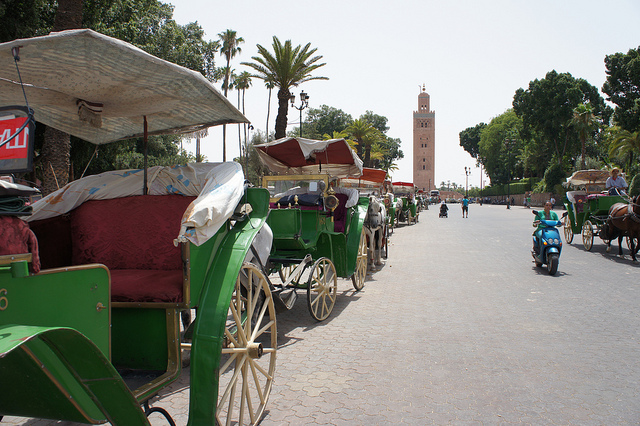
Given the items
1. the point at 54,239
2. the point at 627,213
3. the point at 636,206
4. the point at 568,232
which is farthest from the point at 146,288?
the point at 568,232

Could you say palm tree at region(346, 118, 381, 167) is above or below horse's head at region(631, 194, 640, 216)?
above

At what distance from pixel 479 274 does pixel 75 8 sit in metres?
11.7

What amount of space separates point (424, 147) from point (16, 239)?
126936 mm

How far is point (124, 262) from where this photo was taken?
3.68 m

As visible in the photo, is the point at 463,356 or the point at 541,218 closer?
the point at 463,356

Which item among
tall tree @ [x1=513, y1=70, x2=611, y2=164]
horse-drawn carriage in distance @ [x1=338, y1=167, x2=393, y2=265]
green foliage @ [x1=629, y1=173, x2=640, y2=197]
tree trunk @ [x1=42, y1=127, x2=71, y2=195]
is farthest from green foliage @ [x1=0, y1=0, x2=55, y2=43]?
tall tree @ [x1=513, y1=70, x2=611, y2=164]

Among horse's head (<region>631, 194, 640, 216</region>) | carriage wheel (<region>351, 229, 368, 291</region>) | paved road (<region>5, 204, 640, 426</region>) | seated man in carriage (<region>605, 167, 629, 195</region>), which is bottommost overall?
paved road (<region>5, 204, 640, 426</region>)

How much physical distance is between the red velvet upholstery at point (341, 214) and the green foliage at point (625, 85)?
3029 centimetres

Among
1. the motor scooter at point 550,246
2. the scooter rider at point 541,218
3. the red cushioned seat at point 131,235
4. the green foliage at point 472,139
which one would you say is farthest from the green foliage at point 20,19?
the green foliage at point 472,139

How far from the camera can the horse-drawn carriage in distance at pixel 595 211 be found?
36.8 feet

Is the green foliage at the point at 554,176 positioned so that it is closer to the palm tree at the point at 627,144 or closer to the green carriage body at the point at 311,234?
the palm tree at the point at 627,144

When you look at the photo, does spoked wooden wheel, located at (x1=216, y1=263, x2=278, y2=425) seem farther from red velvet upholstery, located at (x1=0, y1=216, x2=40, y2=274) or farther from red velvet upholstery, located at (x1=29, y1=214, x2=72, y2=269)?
red velvet upholstery, located at (x1=29, y1=214, x2=72, y2=269)

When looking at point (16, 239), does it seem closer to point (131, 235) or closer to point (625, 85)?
point (131, 235)

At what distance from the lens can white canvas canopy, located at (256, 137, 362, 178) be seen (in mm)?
7445
